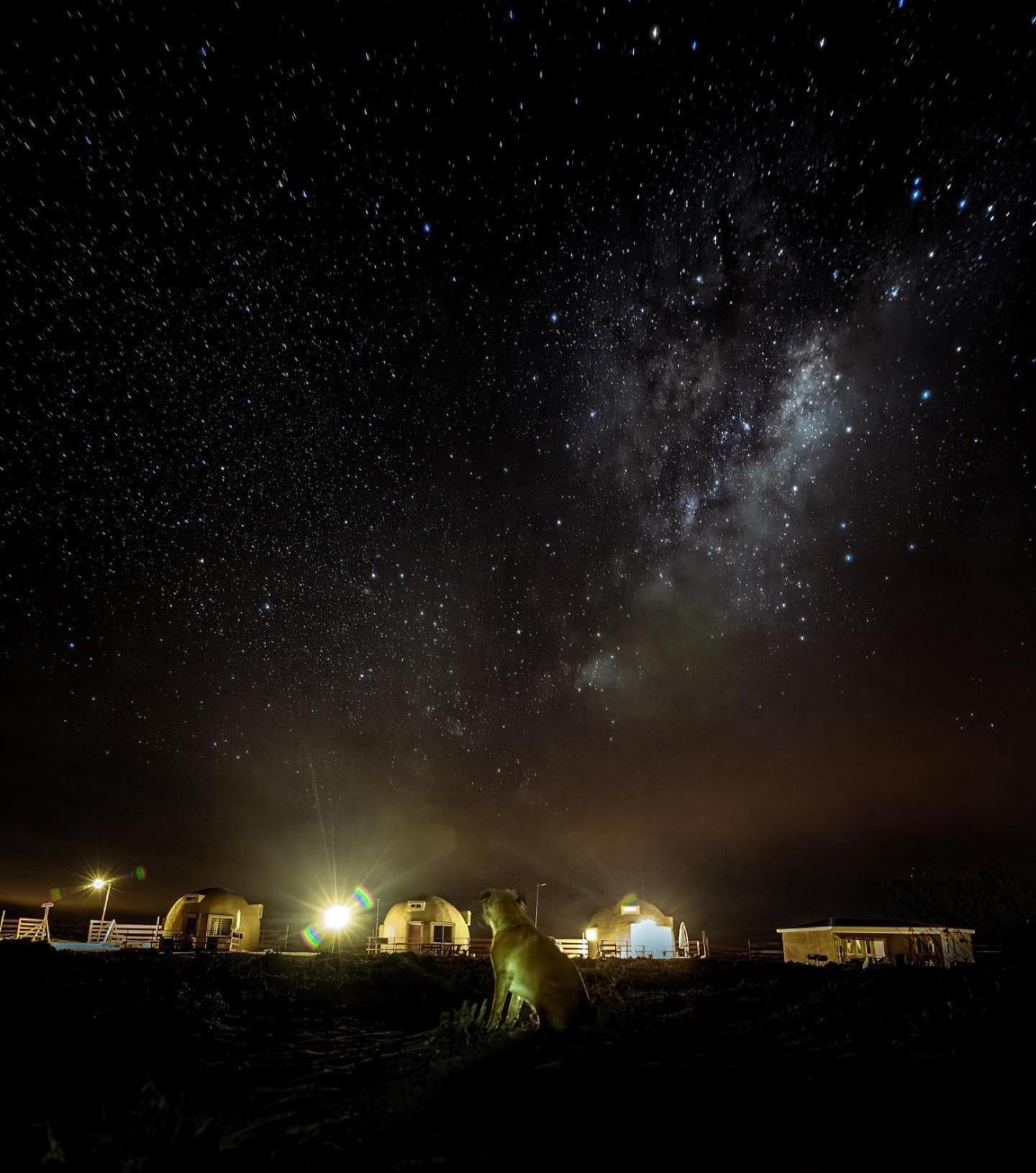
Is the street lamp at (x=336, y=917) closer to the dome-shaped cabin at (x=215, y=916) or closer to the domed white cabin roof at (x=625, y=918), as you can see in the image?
the dome-shaped cabin at (x=215, y=916)

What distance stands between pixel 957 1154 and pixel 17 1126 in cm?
479

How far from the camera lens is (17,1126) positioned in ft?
11.1

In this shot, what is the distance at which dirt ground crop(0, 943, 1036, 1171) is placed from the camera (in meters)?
2.95

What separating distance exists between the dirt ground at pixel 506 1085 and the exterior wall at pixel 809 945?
119ft

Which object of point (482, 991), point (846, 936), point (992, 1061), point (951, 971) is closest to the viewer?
point (992, 1061)

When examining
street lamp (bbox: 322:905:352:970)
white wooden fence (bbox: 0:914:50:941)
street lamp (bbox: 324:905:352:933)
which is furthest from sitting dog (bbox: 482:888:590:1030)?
street lamp (bbox: 324:905:352:933)

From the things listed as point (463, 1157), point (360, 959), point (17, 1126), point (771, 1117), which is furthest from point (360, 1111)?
point (360, 959)

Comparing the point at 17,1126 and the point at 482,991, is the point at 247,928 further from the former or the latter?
the point at 17,1126

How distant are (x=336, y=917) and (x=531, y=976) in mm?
42902

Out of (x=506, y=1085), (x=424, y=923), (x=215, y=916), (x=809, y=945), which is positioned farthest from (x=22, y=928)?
(x=809, y=945)

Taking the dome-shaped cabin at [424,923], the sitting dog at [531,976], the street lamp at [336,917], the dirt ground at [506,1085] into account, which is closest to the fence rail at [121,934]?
the street lamp at [336,917]

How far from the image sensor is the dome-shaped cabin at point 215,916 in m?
40.2

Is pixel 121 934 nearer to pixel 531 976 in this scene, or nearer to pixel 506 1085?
pixel 531 976

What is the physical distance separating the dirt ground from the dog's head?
3.19 feet
